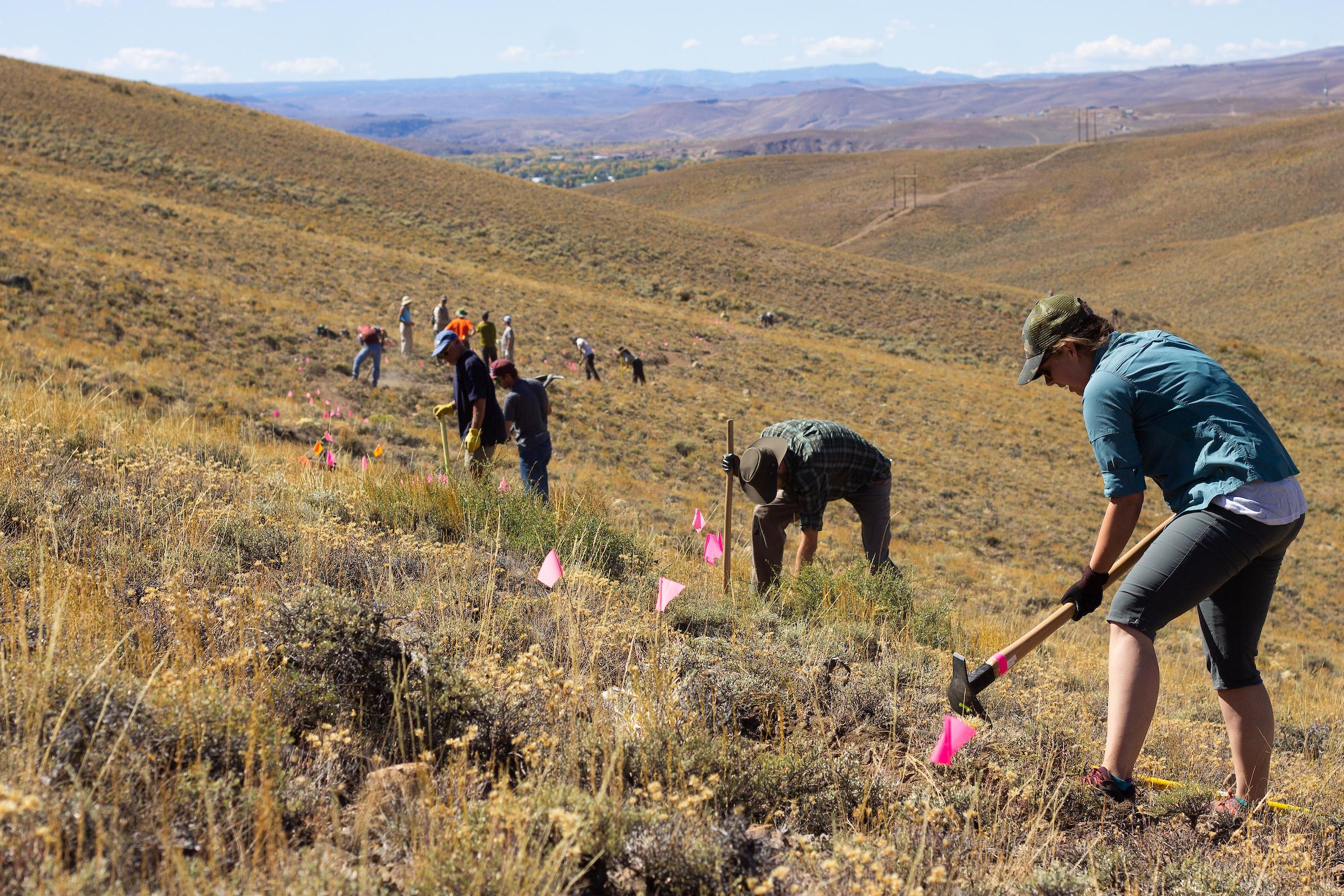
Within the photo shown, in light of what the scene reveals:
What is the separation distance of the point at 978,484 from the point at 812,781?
1650 centimetres

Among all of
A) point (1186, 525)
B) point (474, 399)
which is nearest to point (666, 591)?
point (1186, 525)

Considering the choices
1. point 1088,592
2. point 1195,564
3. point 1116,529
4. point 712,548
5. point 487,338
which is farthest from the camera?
point 487,338

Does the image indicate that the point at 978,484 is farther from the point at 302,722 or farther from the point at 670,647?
the point at 302,722

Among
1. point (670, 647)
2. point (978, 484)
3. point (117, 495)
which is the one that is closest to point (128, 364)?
point (117, 495)

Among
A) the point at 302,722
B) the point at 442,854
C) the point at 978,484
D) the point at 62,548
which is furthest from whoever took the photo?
the point at 978,484

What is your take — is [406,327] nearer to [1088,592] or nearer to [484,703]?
[484,703]

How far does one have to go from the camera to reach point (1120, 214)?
76312 millimetres

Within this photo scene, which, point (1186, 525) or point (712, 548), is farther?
point (712, 548)

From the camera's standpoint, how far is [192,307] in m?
16.8

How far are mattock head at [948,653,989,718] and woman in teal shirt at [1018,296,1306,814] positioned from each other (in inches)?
17.2

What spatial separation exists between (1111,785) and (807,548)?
2547 millimetres

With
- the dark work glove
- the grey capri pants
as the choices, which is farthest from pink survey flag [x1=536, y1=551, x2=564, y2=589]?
the grey capri pants

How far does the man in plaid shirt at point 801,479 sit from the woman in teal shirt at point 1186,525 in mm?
2284

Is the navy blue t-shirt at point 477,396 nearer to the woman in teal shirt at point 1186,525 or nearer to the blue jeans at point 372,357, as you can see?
the woman in teal shirt at point 1186,525
